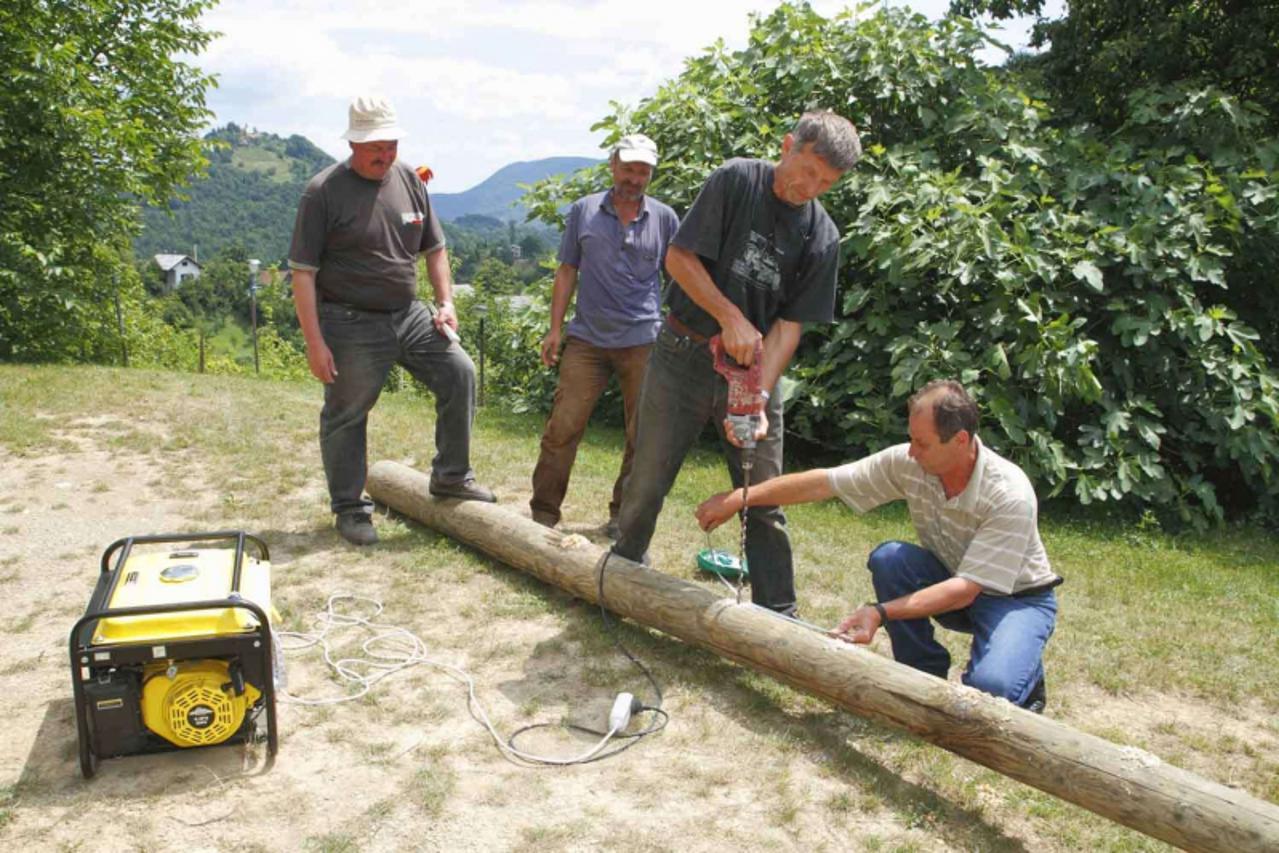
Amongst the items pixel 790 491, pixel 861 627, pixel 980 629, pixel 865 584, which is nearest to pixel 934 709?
pixel 861 627

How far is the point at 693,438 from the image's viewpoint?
4.17m

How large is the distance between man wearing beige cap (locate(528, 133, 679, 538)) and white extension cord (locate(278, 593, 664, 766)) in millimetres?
1410

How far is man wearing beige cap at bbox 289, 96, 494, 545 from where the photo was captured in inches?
187

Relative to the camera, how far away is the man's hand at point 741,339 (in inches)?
142

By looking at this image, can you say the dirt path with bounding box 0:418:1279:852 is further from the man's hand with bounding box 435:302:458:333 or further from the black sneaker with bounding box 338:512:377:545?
the man's hand with bounding box 435:302:458:333

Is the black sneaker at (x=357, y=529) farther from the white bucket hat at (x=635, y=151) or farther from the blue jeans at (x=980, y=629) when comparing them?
the blue jeans at (x=980, y=629)

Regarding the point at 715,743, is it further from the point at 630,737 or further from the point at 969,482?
the point at 969,482

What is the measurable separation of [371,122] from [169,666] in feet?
8.96

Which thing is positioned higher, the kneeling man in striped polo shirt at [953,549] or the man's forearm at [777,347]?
the man's forearm at [777,347]

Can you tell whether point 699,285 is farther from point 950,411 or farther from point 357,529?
point 357,529

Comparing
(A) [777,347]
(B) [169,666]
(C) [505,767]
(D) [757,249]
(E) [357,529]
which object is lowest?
(C) [505,767]

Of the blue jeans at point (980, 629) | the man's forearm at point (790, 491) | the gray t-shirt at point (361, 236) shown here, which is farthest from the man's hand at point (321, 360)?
the blue jeans at point (980, 629)

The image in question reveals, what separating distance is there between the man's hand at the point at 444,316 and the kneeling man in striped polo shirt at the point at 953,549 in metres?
2.05

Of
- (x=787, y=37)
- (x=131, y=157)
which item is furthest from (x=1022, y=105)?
(x=131, y=157)
